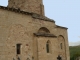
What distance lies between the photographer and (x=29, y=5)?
2381cm

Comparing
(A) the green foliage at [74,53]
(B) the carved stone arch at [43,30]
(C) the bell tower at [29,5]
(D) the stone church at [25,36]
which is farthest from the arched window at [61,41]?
(A) the green foliage at [74,53]

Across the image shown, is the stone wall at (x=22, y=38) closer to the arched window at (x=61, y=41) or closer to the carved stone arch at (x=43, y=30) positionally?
the carved stone arch at (x=43, y=30)

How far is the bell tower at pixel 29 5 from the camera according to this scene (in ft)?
78.0

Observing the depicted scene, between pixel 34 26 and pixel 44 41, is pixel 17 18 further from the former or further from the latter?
pixel 44 41

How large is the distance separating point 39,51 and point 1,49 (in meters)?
4.44

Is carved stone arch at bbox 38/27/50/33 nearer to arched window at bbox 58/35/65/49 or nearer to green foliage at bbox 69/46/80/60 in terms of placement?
arched window at bbox 58/35/65/49

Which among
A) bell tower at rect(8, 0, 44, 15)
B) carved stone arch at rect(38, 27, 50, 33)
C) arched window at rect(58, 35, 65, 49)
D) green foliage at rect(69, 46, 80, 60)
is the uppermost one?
bell tower at rect(8, 0, 44, 15)

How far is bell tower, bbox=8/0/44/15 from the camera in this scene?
2376cm

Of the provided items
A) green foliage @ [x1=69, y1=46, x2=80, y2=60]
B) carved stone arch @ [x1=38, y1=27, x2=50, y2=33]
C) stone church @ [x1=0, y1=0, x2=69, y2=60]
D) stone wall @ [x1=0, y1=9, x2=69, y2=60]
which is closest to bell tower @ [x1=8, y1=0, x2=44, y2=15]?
stone church @ [x1=0, y1=0, x2=69, y2=60]

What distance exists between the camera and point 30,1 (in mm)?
23953

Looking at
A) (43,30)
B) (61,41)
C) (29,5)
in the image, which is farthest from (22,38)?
(61,41)

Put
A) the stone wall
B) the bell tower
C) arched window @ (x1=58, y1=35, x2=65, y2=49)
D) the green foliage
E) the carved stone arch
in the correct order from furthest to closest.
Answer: the green foliage
arched window @ (x1=58, y1=35, x2=65, y2=49)
the bell tower
the carved stone arch
the stone wall

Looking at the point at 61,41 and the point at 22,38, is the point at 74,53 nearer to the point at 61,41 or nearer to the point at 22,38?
the point at 61,41

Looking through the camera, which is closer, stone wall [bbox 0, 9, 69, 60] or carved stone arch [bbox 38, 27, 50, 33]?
stone wall [bbox 0, 9, 69, 60]
